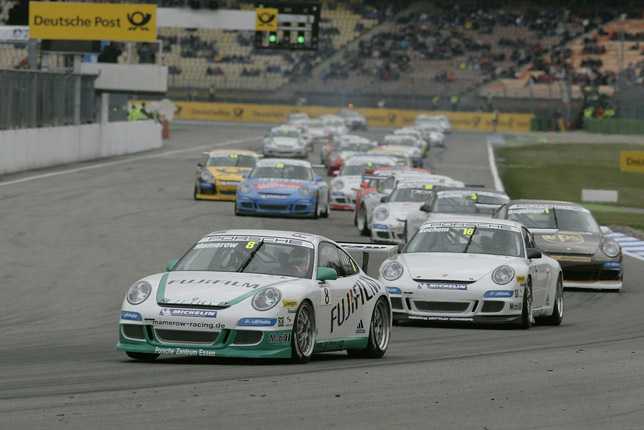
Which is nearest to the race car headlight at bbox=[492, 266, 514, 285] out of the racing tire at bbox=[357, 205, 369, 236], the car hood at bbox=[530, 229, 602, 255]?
the car hood at bbox=[530, 229, 602, 255]

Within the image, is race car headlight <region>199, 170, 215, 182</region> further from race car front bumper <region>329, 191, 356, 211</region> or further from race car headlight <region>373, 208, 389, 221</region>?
race car headlight <region>373, 208, 389, 221</region>

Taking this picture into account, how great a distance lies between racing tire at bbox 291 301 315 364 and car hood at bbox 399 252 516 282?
3.77 m

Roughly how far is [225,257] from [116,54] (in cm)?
3976

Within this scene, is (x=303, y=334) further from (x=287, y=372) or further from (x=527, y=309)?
(x=527, y=309)

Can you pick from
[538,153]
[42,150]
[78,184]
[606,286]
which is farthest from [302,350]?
[538,153]

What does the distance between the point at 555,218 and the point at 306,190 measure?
915 centimetres

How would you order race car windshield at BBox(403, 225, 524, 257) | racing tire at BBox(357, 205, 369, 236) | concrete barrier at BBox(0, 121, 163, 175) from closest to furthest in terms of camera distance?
1. race car windshield at BBox(403, 225, 524, 257)
2. racing tire at BBox(357, 205, 369, 236)
3. concrete barrier at BBox(0, 121, 163, 175)

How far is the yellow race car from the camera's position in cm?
3014

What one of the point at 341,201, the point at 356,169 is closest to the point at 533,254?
the point at 341,201

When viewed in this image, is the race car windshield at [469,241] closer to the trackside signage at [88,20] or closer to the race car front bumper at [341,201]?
the race car front bumper at [341,201]

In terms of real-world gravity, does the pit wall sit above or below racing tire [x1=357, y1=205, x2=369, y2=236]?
below

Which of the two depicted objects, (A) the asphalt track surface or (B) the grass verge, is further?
(B) the grass verge

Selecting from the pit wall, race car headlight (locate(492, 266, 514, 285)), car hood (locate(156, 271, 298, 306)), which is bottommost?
the pit wall

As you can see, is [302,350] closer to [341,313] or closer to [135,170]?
[341,313]
